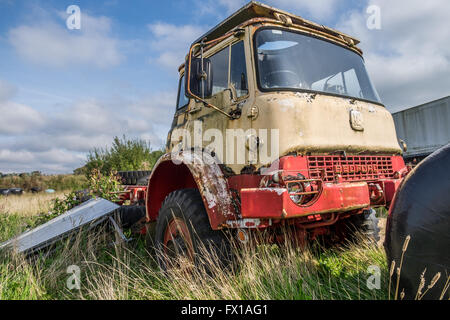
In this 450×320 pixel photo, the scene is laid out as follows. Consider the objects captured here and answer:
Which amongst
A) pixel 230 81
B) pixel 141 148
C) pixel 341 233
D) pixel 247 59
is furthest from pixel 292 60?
pixel 141 148

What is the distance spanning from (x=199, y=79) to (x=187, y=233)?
143 cm

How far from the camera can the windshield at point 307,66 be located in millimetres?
2986

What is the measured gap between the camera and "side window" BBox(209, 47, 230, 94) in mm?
3361

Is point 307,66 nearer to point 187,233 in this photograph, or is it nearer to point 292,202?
point 292,202

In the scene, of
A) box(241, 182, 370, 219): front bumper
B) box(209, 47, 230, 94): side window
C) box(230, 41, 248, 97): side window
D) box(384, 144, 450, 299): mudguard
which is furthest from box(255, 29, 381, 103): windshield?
box(384, 144, 450, 299): mudguard

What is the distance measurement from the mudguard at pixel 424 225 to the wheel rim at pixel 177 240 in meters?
1.66

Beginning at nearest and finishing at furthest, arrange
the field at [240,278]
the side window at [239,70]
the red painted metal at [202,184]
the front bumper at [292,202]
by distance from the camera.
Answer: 1. the front bumper at [292,202]
2. the field at [240,278]
3. the red painted metal at [202,184]
4. the side window at [239,70]

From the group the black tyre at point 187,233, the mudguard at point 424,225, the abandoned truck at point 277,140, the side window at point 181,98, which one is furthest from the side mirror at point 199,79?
the mudguard at point 424,225

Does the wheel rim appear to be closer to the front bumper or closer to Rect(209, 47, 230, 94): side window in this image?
the front bumper

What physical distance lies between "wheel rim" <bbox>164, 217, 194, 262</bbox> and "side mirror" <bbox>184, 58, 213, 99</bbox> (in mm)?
1215

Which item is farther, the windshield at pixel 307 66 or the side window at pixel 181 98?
the side window at pixel 181 98

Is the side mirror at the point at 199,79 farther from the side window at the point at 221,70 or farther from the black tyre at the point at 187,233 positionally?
the black tyre at the point at 187,233

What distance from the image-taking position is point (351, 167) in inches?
116

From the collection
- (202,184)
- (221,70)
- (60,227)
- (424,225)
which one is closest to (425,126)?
(221,70)
